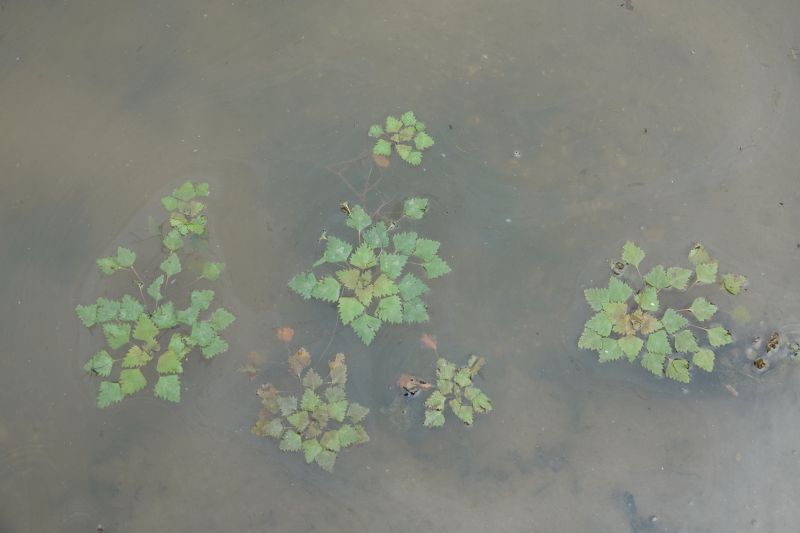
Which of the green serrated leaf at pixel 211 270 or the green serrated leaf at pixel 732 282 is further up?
the green serrated leaf at pixel 732 282

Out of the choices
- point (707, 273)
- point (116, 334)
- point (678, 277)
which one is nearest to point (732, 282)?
point (707, 273)

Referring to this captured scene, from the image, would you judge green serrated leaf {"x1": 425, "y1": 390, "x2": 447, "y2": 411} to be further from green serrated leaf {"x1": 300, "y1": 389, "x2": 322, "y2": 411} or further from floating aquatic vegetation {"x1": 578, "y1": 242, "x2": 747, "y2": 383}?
floating aquatic vegetation {"x1": 578, "y1": 242, "x2": 747, "y2": 383}

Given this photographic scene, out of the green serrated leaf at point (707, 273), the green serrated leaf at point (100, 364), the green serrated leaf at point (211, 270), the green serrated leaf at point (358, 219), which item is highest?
the green serrated leaf at point (358, 219)

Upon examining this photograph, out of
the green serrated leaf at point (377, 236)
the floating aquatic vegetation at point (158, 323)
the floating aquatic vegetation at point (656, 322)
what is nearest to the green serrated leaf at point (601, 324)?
the floating aquatic vegetation at point (656, 322)

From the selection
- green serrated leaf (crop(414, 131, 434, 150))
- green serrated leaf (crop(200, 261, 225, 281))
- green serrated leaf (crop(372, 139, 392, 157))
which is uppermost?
green serrated leaf (crop(414, 131, 434, 150))

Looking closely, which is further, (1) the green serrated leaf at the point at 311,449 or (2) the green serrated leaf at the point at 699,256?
(2) the green serrated leaf at the point at 699,256

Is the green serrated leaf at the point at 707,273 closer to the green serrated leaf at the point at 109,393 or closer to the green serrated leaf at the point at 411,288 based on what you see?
the green serrated leaf at the point at 411,288

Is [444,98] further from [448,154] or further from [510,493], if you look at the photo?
[510,493]

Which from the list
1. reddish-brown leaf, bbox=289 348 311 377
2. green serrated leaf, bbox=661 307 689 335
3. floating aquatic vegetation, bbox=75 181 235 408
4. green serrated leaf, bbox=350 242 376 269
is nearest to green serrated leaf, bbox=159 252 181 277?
floating aquatic vegetation, bbox=75 181 235 408
